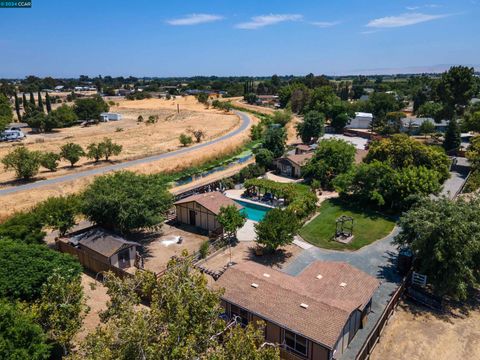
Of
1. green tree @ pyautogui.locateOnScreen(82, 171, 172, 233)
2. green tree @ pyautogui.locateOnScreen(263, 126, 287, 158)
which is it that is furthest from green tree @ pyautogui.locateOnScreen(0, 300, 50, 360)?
green tree @ pyautogui.locateOnScreen(263, 126, 287, 158)

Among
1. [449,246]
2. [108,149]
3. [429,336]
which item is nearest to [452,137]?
[449,246]

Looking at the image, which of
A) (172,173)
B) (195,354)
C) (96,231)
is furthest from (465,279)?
(172,173)

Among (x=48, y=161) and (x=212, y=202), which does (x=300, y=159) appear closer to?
(x=212, y=202)

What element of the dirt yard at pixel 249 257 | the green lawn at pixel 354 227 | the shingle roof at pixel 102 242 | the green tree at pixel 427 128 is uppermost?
the green tree at pixel 427 128

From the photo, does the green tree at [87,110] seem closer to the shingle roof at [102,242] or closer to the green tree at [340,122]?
the green tree at [340,122]

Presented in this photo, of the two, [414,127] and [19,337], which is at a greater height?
[414,127]

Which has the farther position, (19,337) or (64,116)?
(64,116)

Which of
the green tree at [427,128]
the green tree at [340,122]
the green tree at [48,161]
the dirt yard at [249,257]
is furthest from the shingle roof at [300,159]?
the green tree at [48,161]

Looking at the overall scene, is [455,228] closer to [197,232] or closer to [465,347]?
[465,347]
